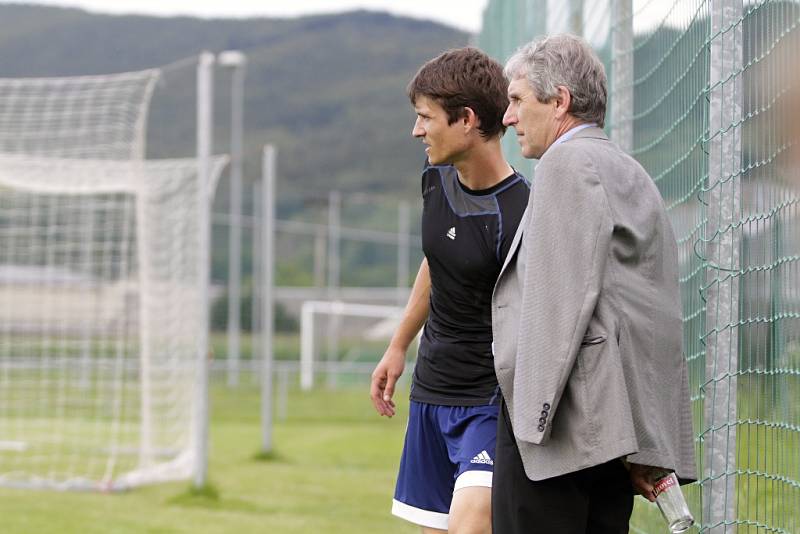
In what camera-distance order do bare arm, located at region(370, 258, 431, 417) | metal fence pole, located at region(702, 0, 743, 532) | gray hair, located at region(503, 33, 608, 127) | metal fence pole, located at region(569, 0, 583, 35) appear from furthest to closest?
metal fence pole, located at region(569, 0, 583, 35), bare arm, located at region(370, 258, 431, 417), metal fence pole, located at region(702, 0, 743, 532), gray hair, located at region(503, 33, 608, 127)

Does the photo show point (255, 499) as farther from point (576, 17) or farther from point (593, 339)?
point (593, 339)

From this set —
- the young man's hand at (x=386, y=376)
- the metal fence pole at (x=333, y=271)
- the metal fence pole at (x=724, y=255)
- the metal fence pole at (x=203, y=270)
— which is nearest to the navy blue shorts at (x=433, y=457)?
the young man's hand at (x=386, y=376)

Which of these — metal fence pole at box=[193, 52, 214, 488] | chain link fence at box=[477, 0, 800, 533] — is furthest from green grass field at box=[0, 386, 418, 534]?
chain link fence at box=[477, 0, 800, 533]

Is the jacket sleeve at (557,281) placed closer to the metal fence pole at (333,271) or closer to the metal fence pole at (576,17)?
the metal fence pole at (576,17)

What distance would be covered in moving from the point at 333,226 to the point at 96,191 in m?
14.5

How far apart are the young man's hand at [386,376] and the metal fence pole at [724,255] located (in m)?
1.02

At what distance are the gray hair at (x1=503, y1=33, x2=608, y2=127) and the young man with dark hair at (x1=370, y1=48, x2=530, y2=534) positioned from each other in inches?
28.7

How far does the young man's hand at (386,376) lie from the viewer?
4.07 m

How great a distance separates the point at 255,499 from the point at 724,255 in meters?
5.97

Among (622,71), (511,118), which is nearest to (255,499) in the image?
(622,71)

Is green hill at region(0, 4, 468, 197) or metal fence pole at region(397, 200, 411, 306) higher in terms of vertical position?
green hill at region(0, 4, 468, 197)

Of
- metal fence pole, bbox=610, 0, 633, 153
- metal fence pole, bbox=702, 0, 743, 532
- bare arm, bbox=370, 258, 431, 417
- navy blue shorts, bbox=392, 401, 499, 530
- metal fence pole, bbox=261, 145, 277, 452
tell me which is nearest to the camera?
metal fence pole, bbox=702, 0, 743, 532

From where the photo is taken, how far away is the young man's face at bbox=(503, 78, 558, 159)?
2.96m

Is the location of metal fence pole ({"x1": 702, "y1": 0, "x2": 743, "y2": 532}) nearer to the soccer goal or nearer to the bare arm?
the bare arm
